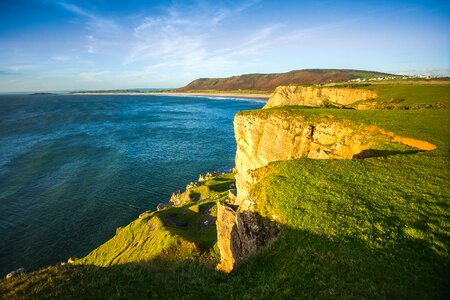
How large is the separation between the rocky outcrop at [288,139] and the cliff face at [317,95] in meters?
21.9

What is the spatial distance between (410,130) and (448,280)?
18.1 metres

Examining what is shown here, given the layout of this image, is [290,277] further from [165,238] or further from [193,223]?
[193,223]

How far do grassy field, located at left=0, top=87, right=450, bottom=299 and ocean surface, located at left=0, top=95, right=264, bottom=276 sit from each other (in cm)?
3492

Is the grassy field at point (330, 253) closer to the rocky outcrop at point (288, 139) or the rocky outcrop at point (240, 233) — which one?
the rocky outcrop at point (240, 233)

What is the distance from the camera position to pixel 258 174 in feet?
64.3

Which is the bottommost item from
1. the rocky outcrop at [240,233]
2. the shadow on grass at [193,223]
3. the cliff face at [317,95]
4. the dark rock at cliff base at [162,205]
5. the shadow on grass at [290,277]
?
the dark rock at cliff base at [162,205]

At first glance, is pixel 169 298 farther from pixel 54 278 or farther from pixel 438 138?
pixel 438 138

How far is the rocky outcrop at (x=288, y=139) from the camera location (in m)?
24.9

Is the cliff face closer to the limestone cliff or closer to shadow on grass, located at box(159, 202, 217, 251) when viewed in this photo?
the limestone cliff

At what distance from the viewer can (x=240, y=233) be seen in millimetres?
16203

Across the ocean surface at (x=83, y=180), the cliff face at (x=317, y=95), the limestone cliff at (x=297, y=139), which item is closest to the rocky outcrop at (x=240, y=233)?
the limestone cliff at (x=297, y=139)

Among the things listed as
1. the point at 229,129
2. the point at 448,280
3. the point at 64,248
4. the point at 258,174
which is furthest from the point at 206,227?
the point at 229,129

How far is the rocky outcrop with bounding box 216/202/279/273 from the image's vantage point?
46.2 ft

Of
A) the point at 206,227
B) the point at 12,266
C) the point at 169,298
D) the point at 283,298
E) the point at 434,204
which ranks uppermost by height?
Result: the point at 434,204
